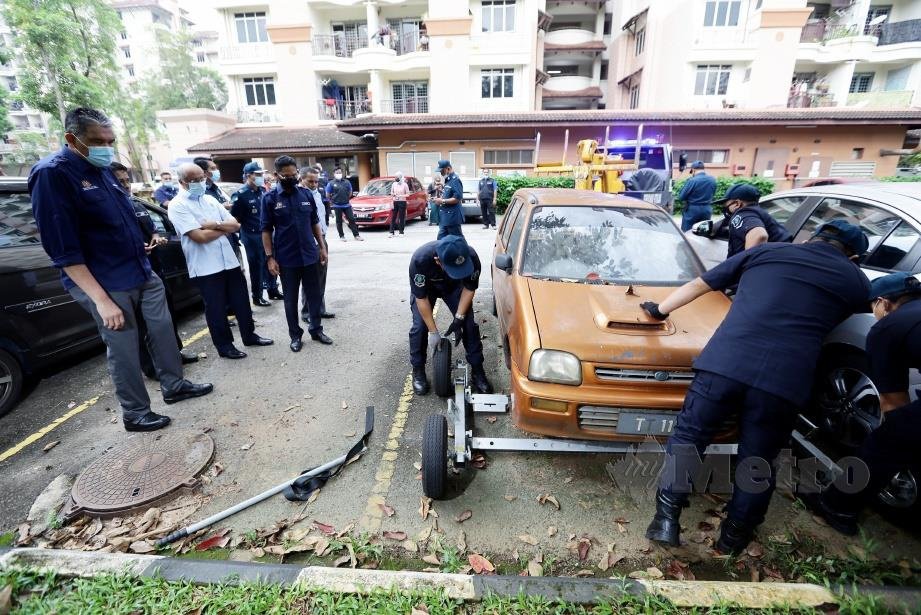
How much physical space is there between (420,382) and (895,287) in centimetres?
320

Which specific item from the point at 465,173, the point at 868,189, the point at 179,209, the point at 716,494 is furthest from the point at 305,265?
the point at 465,173

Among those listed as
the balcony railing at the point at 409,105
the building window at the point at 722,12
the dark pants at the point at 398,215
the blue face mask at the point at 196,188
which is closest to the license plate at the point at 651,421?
the blue face mask at the point at 196,188

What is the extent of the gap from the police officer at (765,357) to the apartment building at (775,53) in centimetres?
2525

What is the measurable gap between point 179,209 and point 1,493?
2.51m

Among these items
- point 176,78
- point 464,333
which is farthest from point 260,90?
point 464,333

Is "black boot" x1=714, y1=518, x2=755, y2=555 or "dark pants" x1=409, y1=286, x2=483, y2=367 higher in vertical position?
"dark pants" x1=409, y1=286, x2=483, y2=367

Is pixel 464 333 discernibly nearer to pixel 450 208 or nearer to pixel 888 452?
pixel 888 452

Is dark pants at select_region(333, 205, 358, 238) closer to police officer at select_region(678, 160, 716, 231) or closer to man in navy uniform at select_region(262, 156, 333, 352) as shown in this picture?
man in navy uniform at select_region(262, 156, 333, 352)

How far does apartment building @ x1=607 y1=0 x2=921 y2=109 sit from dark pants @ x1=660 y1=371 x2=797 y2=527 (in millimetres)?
25687

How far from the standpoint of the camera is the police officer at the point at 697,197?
7.63 metres

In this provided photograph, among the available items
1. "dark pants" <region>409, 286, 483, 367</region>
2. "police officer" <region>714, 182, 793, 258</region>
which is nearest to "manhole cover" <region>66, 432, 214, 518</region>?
"dark pants" <region>409, 286, 483, 367</region>

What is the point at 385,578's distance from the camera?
6.95 ft

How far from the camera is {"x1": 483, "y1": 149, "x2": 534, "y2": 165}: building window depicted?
2000cm

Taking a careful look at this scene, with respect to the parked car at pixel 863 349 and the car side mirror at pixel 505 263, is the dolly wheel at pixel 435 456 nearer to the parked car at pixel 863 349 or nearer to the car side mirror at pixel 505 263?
the car side mirror at pixel 505 263
